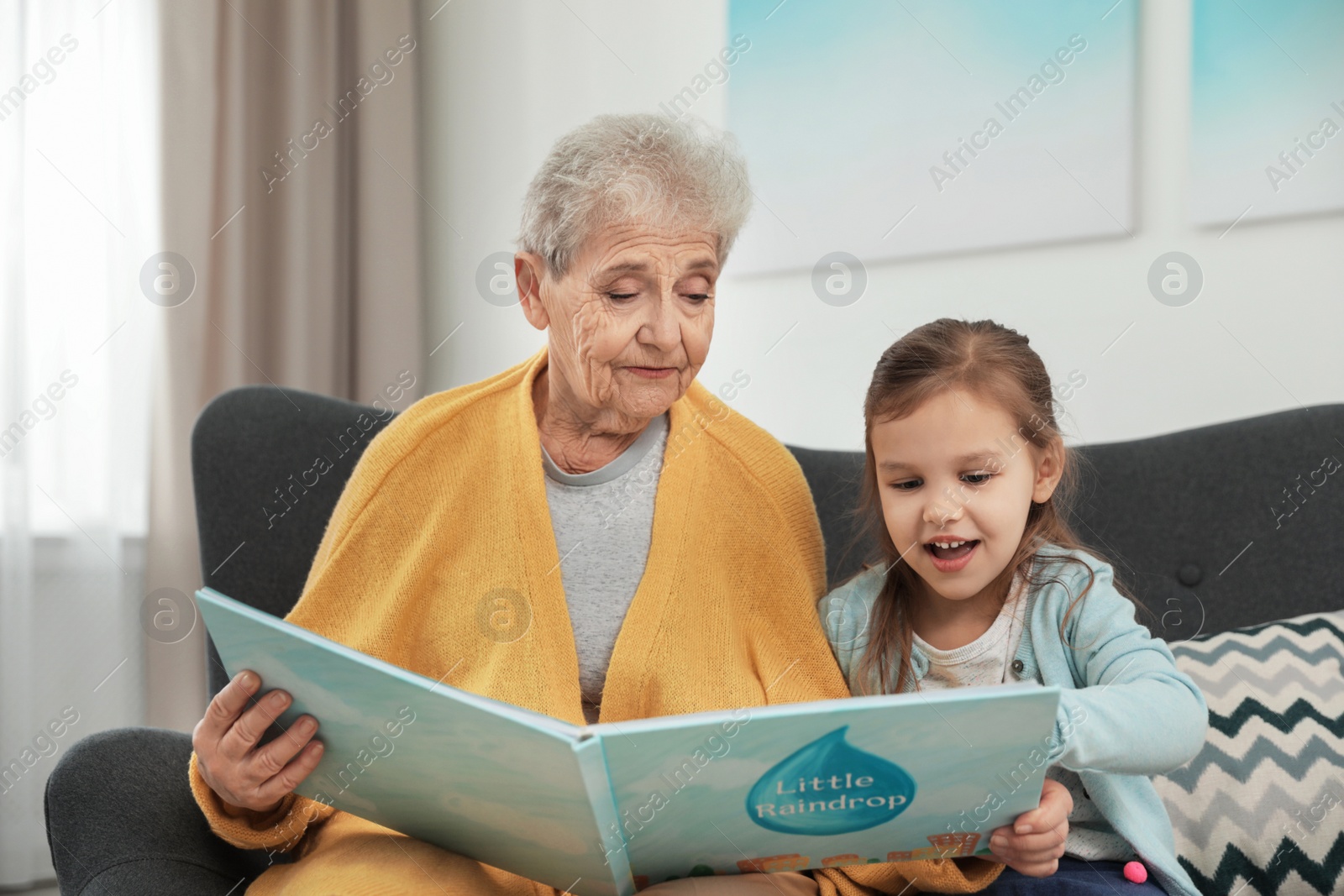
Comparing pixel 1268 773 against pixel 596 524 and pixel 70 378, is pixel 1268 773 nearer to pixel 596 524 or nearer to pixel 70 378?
pixel 596 524

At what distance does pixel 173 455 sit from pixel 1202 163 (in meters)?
2.46

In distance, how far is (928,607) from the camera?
126 centimetres

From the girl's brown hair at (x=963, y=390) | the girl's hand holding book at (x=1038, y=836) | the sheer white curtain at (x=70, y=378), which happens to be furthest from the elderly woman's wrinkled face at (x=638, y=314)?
the sheer white curtain at (x=70, y=378)

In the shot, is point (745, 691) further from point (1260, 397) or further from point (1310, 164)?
point (1310, 164)

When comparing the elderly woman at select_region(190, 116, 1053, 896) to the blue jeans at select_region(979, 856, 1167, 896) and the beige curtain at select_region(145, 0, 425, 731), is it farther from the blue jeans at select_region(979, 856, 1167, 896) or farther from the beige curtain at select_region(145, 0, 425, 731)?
the beige curtain at select_region(145, 0, 425, 731)

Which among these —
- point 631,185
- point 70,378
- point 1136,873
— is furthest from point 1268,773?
point 70,378

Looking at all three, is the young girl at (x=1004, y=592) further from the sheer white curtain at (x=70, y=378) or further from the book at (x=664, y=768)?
the sheer white curtain at (x=70, y=378)

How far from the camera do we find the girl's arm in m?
0.93

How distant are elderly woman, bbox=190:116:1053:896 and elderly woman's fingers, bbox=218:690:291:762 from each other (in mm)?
190

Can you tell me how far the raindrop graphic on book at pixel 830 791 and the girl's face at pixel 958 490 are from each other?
1.11ft

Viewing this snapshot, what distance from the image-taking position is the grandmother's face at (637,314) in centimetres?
125

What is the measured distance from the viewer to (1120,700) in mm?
966

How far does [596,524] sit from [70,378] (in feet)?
6.08

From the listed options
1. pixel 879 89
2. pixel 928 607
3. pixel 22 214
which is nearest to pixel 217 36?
pixel 22 214
